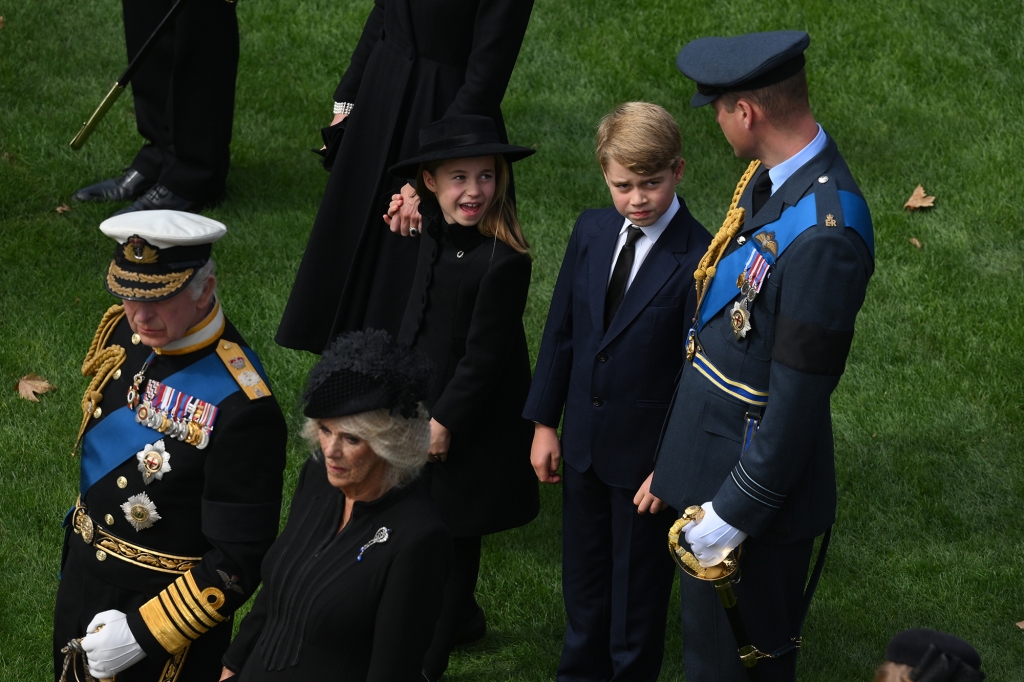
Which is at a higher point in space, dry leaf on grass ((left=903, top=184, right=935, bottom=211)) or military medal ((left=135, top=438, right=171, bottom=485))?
military medal ((left=135, top=438, right=171, bottom=485))

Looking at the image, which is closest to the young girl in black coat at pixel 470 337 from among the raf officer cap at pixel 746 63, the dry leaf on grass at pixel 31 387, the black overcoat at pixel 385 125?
the black overcoat at pixel 385 125

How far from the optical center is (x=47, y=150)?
28.8 ft

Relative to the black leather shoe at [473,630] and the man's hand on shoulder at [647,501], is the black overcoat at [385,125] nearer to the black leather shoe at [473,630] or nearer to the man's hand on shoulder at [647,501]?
the black leather shoe at [473,630]

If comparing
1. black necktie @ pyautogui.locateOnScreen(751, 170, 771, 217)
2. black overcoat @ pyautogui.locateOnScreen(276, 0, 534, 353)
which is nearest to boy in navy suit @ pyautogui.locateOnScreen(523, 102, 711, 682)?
black necktie @ pyautogui.locateOnScreen(751, 170, 771, 217)

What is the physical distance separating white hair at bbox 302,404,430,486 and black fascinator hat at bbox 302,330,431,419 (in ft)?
0.08

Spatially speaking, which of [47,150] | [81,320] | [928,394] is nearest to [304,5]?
[47,150]

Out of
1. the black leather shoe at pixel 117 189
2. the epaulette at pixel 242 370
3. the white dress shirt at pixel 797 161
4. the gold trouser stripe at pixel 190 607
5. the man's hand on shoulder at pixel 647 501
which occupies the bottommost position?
the black leather shoe at pixel 117 189

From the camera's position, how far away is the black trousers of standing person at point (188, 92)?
8.00m

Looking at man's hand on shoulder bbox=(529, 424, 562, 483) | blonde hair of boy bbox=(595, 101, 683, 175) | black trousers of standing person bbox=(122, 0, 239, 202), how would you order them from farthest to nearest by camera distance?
black trousers of standing person bbox=(122, 0, 239, 202), man's hand on shoulder bbox=(529, 424, 562, 483), blonde hair of boy bbox=(595, 101, 683, 175)

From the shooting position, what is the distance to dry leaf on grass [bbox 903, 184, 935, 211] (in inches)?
337

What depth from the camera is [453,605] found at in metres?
4.92

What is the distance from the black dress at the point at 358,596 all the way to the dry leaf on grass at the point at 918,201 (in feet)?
19.9

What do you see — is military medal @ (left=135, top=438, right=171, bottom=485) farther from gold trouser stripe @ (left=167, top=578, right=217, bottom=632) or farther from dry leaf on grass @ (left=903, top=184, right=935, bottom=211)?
dry leaf on grass @ (left=903, top=184, right=935, bottom=211)

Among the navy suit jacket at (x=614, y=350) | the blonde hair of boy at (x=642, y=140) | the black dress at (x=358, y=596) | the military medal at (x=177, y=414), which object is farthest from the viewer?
the navy suit jacket at (x=614, y=350)
